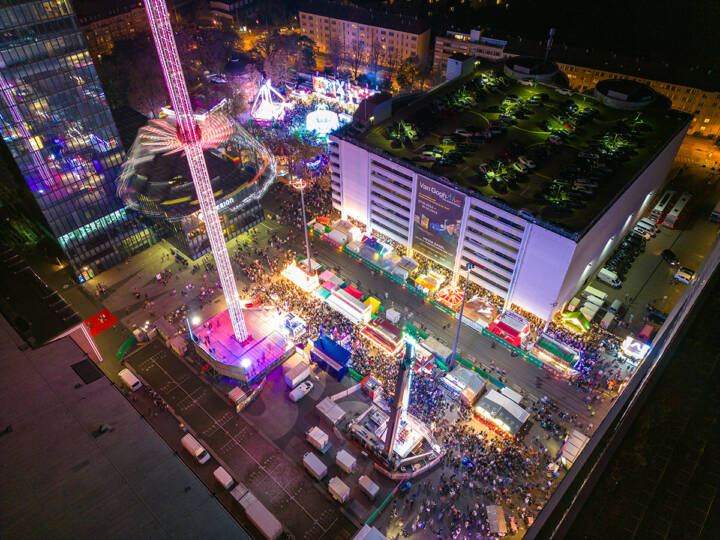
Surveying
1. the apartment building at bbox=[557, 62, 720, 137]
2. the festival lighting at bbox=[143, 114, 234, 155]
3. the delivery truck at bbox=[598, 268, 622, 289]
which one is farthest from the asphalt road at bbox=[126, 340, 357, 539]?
the apartment building at bbox=[557, 62, 720, 137]

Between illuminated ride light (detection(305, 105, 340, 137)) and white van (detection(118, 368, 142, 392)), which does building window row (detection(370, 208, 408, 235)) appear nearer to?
illuminated ride light (detection(305, 105, 340, 137))

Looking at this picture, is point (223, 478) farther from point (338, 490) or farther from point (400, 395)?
point (400, 395)

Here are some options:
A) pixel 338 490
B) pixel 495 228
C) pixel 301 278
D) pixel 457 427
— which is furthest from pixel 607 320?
pixel 301 278

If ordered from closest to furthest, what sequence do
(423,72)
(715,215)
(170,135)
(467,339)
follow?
(467,339) → (170,135) → (715,215) → (423,72)

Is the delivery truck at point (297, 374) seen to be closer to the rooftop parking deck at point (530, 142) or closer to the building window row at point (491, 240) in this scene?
the building window row at point (491, 240)

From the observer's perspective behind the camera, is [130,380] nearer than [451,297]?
Yes

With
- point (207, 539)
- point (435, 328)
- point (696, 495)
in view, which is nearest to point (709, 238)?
point (435, 328)
